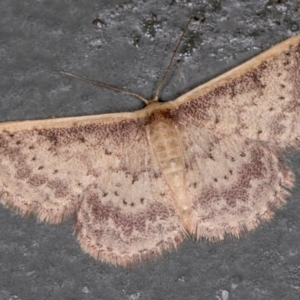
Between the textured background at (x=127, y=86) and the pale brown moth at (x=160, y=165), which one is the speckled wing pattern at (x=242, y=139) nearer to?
the pale brown moth at (x=160, y=165)

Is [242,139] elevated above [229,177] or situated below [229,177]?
above

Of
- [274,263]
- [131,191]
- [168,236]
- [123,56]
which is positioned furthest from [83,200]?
[274,263]

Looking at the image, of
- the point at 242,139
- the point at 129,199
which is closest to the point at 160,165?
the point at 129,199

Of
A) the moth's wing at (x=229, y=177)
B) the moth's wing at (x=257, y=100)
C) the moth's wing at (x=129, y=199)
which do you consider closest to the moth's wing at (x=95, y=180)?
the moth's wing at (x=129, y=199)

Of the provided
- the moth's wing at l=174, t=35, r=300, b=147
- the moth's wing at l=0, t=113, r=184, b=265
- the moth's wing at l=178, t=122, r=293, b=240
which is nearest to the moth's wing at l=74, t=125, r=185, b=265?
the moth's wing at l=0, t=113, r=184, b=265

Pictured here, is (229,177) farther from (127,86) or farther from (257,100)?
(127,86)

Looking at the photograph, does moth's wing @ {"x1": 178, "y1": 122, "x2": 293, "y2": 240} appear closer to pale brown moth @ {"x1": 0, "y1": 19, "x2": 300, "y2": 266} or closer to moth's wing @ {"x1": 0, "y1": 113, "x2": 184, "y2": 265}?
pale brown moth @ {"x1": 0, "y1": 19, "x2": 300, "y2": 266}

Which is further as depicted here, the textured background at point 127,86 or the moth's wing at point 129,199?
the textured background at point 127,86
